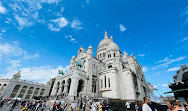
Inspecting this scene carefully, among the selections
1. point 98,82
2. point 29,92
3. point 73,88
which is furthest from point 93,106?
point 29,92

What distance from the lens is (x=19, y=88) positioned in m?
35.2

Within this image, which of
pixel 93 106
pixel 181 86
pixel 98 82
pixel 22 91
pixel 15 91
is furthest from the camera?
pixel 22 91

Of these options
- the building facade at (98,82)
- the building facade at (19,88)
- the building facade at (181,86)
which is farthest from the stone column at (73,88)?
the building facade at (19,88)

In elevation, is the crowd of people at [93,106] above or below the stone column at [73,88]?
below

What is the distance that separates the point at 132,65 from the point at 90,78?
16.4m

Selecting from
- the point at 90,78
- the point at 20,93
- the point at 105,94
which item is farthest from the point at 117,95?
the point at 20,93

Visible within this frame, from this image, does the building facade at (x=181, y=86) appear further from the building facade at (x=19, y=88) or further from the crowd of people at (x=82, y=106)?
the building facade at (x=19, y=88)

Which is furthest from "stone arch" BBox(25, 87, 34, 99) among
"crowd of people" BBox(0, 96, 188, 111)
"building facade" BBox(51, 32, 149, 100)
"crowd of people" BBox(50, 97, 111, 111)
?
"crowd of people" BBox(50, 97, 111, 111)

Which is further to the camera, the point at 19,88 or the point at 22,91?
the point at 22,91

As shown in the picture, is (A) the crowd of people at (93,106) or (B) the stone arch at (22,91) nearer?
(A) the crowd of people at (93,106)

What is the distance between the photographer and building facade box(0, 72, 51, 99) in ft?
107

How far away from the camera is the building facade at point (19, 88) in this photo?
107ft

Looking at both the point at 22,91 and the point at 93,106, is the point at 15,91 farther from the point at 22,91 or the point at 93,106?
the point at 93,106

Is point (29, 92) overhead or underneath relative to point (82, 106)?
overhead
